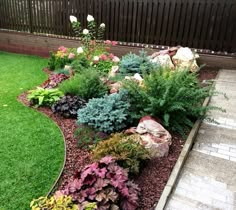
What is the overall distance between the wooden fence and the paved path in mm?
2526

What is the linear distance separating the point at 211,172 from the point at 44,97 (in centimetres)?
276

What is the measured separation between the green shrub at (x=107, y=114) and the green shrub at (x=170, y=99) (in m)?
0.15

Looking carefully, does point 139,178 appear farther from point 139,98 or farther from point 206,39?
point 206,39

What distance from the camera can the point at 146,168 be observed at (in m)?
2.66

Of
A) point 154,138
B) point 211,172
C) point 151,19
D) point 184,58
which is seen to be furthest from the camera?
point 151,19

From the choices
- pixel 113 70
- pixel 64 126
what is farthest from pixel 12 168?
pixel 113 70

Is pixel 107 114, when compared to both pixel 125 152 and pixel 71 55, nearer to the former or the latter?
pixel 125 152

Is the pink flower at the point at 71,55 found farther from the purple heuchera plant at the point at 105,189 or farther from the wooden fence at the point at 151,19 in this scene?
the purple heuchera plant at the point at 105,189

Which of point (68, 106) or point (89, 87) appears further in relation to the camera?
point (89, 87)

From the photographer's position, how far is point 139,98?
11.2 ft

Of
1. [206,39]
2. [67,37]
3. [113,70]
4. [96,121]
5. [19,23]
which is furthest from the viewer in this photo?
[19,23]

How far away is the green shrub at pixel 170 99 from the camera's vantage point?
10.5 feet

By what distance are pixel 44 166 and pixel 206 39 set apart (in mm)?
4574

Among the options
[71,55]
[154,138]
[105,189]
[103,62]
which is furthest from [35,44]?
[105,189]
